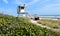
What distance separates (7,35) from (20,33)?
20.2 inches

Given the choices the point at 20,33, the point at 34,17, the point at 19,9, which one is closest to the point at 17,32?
the point at 20,33

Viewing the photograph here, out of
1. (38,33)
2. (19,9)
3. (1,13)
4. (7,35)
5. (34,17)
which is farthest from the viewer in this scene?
(19,9)

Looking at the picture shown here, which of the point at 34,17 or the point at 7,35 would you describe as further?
the point at 34,17

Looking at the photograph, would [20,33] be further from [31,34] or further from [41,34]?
[41,34]

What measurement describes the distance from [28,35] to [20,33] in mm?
329

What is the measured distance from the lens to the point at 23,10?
93.4 ft

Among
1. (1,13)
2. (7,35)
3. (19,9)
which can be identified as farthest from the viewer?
(19,9)

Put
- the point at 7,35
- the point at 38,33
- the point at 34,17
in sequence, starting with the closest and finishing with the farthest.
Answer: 1. the point at 7,35
2. the point at 38,33
3. the point at 34,17

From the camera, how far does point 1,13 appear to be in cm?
1379

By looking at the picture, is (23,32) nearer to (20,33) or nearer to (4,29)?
(20,33)

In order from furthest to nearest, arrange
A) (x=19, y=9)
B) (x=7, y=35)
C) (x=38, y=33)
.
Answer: (x=19, y=9)
(x=38, y=33)
(x=7, y=35)

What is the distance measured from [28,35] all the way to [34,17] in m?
18.9

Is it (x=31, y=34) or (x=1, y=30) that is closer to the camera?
(x=31, y=34)

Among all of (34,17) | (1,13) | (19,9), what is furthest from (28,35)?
(19,9)
